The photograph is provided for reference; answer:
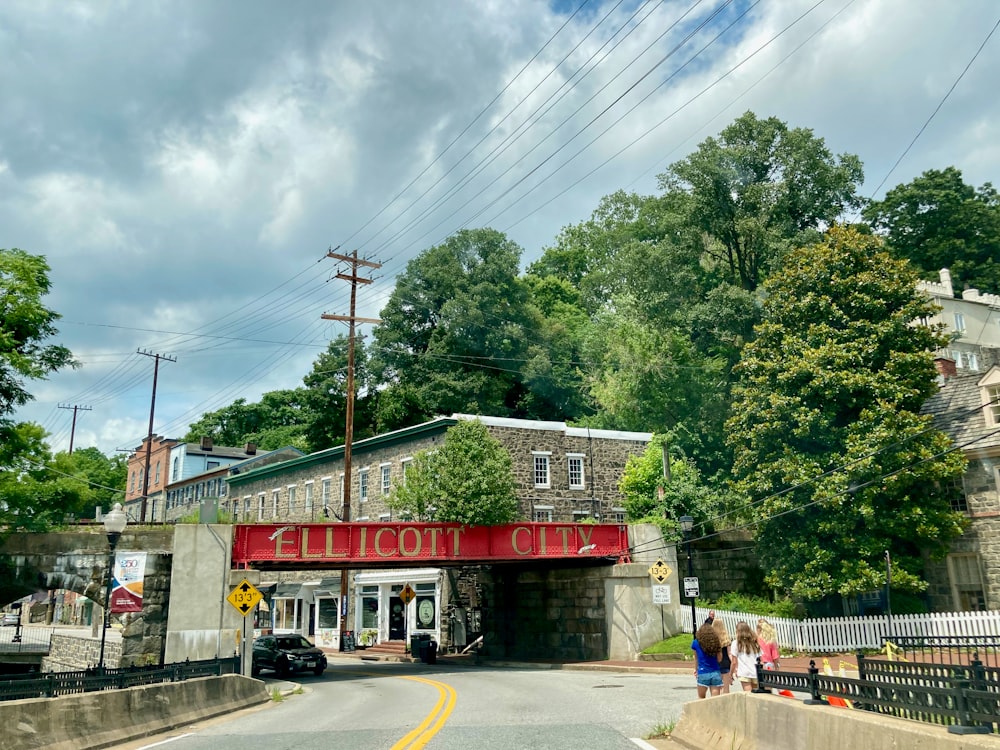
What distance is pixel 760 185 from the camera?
41781mm

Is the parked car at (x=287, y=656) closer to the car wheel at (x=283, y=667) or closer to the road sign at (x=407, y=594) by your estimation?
the car wheel at (x=283, y=667)

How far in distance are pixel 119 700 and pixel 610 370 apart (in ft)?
138

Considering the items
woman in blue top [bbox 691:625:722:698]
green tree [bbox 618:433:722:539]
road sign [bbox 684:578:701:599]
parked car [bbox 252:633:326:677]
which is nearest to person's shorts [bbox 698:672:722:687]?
woman in blue top [bbox 691:625:722:698]

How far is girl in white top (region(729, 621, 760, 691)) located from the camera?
1216cm

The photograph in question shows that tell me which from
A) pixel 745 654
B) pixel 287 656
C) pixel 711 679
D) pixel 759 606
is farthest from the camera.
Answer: pixel 287 656

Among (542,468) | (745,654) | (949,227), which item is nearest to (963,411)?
(542,468)

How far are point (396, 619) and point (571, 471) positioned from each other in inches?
525

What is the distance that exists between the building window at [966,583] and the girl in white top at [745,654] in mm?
20521

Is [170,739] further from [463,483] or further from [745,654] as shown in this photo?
[463,483]

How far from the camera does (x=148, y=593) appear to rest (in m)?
26.8

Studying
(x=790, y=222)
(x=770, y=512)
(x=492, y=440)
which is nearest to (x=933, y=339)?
(x=770, y=512)

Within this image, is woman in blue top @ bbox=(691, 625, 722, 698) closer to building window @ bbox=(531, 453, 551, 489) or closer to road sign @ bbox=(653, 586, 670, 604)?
road sign @ bbox=(653, 586, 670, 604)

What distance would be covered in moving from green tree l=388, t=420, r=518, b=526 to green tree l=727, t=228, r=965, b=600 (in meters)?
9.35

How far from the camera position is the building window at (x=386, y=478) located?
43.6 metres
